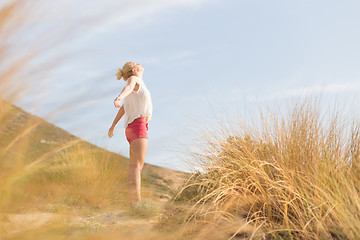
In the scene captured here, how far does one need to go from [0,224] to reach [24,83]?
468 millimetres

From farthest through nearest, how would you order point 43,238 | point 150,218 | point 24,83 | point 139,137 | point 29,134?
point 139,137
point 150,218
point 29,134
point 24,83
point 43,238

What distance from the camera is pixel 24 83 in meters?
1.26

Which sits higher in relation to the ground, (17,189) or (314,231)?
Answer: (17,189)

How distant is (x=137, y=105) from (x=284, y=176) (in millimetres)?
2158

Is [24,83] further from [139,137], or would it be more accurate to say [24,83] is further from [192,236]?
[139,137]

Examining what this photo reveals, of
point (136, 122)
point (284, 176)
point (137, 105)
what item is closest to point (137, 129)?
point (136, 122)

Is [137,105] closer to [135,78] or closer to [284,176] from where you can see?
[135,78]

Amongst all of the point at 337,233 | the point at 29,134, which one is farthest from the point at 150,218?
the point at 29,134

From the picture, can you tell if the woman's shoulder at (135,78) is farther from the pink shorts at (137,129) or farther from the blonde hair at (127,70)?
the pink shorts at (137,129)

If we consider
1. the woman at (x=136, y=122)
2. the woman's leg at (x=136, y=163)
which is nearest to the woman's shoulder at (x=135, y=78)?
the woman at (x=136, y=122)

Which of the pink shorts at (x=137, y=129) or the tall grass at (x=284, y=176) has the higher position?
the pink shorts at (x=137, y=129)

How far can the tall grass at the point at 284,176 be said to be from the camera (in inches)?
111

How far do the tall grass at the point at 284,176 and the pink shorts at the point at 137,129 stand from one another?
2.71 feet

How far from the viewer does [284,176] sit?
286 cm
